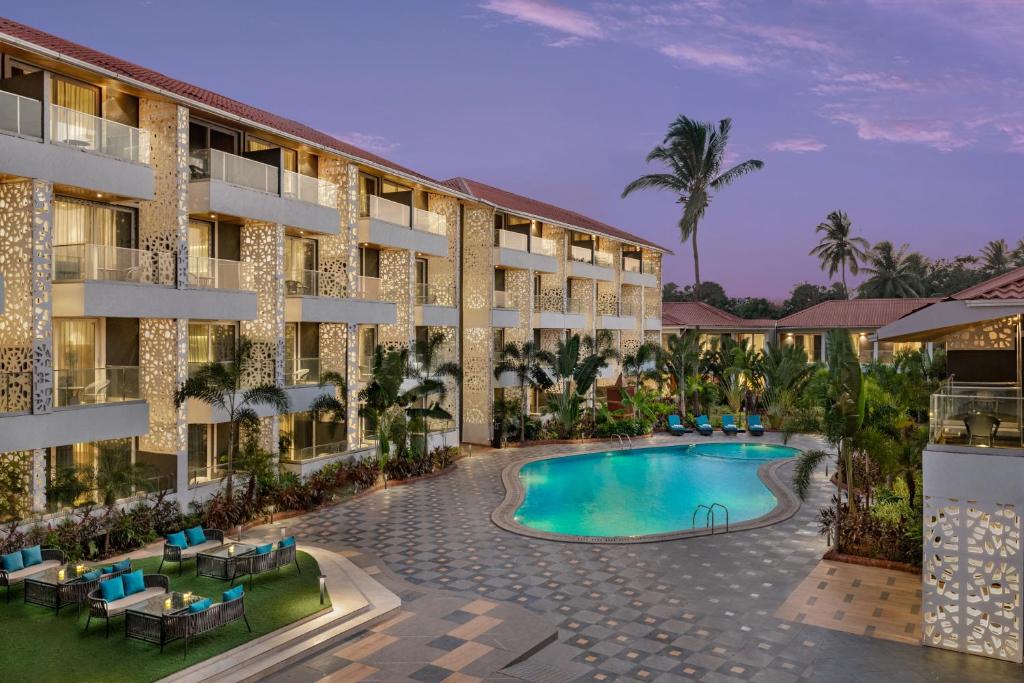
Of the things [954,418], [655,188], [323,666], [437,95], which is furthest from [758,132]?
[323,666]

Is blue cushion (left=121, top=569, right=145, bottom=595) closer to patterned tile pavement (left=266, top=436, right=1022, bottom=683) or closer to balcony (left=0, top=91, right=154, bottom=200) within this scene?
patterned tile pavement (left=266, top=436, right=1022, bottom=683)

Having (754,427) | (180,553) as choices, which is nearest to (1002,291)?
(180,553)

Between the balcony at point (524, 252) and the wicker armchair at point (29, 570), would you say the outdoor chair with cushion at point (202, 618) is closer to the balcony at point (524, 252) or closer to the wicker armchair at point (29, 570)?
the wicker armchair at point (29, 570)

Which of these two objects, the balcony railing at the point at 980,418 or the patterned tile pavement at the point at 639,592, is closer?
the patterned tile pavement at the point at 639,592

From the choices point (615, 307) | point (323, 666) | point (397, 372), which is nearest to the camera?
point (323, 666)

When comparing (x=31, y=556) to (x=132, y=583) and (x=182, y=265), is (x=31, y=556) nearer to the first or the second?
(x=132, y=583)

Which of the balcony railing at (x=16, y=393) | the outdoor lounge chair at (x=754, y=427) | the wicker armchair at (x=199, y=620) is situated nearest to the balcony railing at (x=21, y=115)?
the balcony railing at (x=16, y=393)

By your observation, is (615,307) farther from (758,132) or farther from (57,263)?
(758,132)

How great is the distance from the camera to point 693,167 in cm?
4681

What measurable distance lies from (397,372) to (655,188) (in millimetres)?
31445

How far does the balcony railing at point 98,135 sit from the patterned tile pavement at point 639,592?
9.56 metres

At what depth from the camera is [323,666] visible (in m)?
9.90

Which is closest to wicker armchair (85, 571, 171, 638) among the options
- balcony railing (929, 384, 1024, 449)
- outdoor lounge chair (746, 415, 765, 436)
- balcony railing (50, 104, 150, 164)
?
Answer: balcony railing (50, 104, 150, 164)

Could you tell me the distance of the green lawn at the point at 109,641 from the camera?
9211 mm
